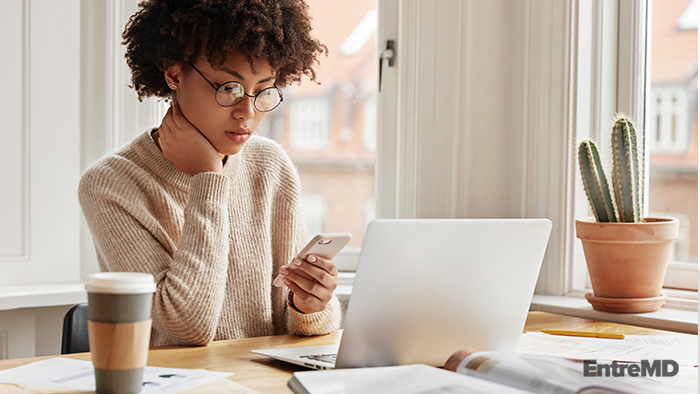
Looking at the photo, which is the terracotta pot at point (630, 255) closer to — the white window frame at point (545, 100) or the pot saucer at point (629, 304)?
the pot saucer at point (629, 304)

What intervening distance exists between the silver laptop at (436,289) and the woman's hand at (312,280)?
7.9 inches

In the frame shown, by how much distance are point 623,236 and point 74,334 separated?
46.4 inches

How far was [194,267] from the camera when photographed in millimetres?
1165

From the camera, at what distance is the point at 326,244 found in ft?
3.28

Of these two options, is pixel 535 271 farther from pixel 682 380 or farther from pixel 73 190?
pixel 73 190

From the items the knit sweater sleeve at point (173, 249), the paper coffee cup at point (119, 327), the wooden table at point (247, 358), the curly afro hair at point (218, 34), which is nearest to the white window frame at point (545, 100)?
the wooden table at point (247, 358)

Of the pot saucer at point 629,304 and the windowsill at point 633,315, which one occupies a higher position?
the pot saucer at point 629,304

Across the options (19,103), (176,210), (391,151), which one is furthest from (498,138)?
(19,103)

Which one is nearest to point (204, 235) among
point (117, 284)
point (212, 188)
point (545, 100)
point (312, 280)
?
point (212, 188)

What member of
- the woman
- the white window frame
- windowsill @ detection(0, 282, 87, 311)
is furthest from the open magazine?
windowsill @ detection(0, 282, 87, 311)

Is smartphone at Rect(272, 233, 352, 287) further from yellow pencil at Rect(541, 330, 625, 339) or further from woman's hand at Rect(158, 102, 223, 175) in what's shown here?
yellow pencil at Rect(541, 330, 625, 339)

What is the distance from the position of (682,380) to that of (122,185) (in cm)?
103

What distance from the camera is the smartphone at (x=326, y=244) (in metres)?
0.96

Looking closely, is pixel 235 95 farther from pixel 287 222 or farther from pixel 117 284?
pixel 117 284
